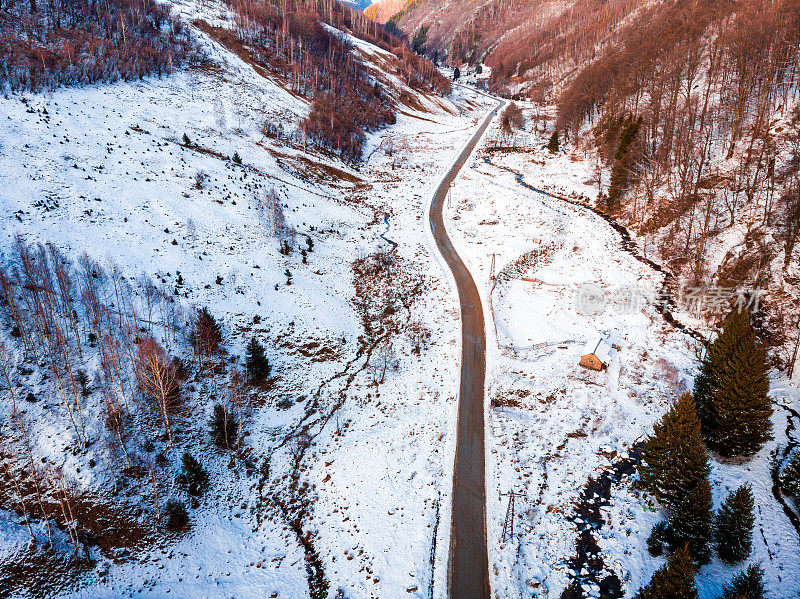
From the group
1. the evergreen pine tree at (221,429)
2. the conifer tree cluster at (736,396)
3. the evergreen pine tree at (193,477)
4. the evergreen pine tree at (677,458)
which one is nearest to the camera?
the evergreen pine tree at (677,458)

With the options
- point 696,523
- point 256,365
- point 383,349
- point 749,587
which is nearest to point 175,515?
point 256,365

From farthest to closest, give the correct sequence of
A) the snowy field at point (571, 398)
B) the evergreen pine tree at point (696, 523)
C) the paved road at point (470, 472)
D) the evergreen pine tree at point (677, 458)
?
the evergreen pine tree at point (677, 458)
the snowy field at point (571, 398)
the paved road at point (470, 472)
the evergreen pine tree at point (696, 523)

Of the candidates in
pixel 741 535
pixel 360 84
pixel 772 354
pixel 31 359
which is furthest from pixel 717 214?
pixel 360 84

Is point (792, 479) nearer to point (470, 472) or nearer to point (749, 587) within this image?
point (749, 587)

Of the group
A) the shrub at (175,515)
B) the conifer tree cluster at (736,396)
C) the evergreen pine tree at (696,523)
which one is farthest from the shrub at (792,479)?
the shrub at (175,515)

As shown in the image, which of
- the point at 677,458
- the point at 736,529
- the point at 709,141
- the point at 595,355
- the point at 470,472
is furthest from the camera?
the point at 709,141

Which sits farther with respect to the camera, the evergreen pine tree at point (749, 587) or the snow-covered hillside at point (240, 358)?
the snow-covered hillside at point (240, 358)

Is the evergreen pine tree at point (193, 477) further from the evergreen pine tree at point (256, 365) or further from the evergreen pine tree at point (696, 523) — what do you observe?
the evergreen pine tree at point (696, 523)

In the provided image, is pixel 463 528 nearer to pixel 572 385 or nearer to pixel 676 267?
pixel 572 385
